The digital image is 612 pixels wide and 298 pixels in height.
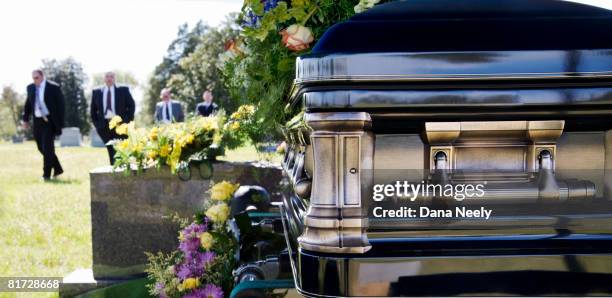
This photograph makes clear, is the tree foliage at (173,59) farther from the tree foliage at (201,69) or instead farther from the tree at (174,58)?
the tree foliage at (201,69)

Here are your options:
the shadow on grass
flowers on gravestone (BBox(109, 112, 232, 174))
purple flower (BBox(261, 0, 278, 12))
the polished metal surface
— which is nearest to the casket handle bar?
the polished metal surface

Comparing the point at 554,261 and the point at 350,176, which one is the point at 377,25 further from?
the point at 554,261

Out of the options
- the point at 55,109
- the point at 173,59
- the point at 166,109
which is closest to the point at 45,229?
the point at 55,109

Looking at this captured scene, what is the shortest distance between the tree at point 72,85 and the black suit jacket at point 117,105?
50.6m

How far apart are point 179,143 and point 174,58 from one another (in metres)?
51.4

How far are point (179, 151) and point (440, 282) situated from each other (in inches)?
110

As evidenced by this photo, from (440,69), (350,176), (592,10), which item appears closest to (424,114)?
(440,69)

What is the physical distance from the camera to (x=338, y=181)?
1438 millimetres

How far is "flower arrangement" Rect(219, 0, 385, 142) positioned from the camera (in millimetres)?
2240

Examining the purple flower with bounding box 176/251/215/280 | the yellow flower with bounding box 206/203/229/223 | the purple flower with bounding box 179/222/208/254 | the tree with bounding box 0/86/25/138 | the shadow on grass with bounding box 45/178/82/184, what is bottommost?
the shadow on grass with bounding box 45/178/82/184

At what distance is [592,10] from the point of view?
68.9 inches

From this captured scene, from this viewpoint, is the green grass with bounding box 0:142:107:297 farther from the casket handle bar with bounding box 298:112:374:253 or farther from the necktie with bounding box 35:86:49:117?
the casket handle bar with bounding box 298:112:374:253

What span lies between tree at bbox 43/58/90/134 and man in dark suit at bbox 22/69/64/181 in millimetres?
50477

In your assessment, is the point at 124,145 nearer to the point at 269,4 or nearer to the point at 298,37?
the point at 269,4
